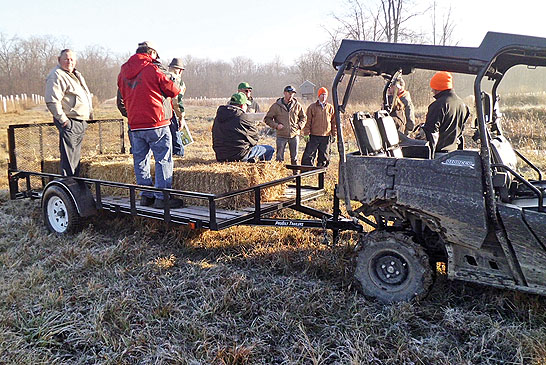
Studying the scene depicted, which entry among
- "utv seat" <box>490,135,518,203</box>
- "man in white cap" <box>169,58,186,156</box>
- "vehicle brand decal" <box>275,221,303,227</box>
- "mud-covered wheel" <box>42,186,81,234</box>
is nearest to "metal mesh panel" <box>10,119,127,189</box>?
"man in white cap" <box>169,58,186,156</box>

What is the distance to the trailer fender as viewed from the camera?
5840 mm

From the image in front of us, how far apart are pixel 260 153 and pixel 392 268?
10.5ft

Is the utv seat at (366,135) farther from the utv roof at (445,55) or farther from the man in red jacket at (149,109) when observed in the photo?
the man in red jacket at (149,109)

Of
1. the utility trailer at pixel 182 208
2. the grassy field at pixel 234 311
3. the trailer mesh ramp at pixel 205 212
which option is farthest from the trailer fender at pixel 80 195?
the grassy field at pixel 234 311

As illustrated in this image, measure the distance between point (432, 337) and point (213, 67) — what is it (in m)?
87.9

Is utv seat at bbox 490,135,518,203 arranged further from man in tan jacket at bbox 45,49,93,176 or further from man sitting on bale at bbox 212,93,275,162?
man in tan jacket at bbox 45,49,93,176

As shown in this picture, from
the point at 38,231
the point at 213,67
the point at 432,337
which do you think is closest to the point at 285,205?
the point at 432,337

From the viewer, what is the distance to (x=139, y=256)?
518 cm

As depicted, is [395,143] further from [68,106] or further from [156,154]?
[68,106]

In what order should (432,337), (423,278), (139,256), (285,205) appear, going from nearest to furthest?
(432,337)
(423,278)
(139,256)
(285,205)

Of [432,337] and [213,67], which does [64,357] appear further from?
[213,67]

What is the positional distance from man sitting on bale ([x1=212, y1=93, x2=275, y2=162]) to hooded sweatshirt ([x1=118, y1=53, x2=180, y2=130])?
98cm

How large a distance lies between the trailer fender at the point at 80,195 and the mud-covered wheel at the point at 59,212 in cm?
8

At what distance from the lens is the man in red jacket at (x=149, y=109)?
535 centimetres
